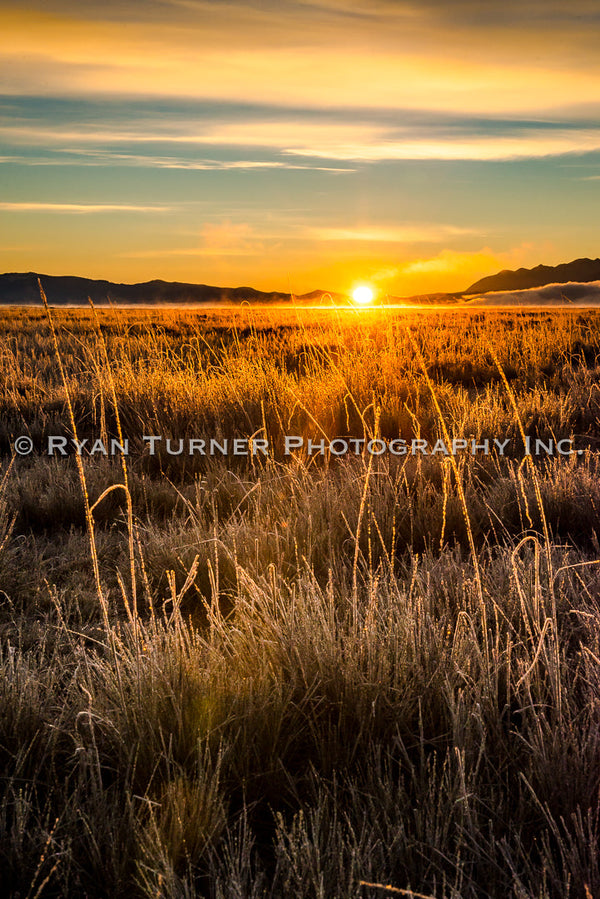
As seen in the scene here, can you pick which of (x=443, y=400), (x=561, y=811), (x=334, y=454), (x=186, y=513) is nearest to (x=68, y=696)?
(x=561, y=811)

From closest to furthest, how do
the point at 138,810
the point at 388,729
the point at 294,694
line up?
the point at 138,810, the point at 388,729, the point at 294,694

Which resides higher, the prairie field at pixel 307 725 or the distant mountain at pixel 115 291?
the distant mountain at pixel 115 291

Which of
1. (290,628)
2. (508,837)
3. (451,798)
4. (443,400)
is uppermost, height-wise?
(443,400)

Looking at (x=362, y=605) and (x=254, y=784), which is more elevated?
(x=362, y=605)

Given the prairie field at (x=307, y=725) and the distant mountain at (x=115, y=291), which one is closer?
the prairie field at (x=307, y=725)

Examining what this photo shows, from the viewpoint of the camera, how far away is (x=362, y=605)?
2.52 meters

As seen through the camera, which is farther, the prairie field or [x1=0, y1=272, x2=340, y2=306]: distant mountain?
[x1=0, y1=272, x2=340, y2=306]: distant mountain

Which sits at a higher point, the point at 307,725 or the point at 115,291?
the point at 115,291

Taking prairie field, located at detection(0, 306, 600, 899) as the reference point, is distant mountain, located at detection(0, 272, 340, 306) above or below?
above

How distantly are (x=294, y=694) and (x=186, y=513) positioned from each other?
8.20 ft

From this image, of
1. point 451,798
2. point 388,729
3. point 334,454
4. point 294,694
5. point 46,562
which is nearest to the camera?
point 451,798

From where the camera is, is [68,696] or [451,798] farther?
[68,696]

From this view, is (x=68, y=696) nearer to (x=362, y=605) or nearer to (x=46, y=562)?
(x=362, y=605)

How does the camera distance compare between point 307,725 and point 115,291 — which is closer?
point 307,725
